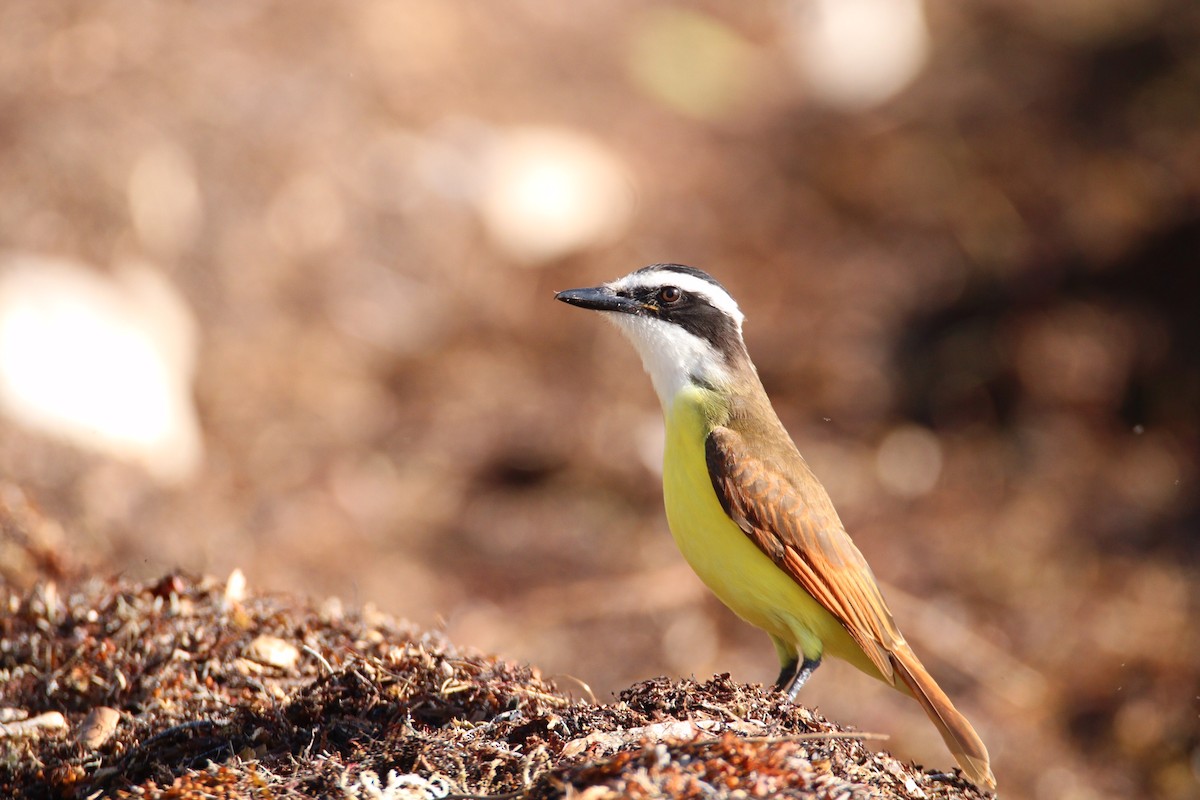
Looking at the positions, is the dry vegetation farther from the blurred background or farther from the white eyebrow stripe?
the white eyebrow stripe

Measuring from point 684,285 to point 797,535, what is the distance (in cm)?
155

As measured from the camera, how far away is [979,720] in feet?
34.1

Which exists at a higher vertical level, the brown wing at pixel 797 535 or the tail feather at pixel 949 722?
the brown wing at pixel 797 535

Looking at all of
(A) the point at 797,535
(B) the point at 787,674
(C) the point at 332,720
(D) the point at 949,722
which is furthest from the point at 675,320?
(C) the point at 332,720

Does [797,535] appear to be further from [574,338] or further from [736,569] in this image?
[574,338]

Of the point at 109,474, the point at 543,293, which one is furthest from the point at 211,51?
the point at 109,474

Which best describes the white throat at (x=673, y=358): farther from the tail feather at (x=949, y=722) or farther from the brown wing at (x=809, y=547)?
the tail feather at (x=949, y=722)

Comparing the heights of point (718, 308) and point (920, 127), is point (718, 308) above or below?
below

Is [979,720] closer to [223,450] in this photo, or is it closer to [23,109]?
[223,450]

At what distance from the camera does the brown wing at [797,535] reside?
6035 millimetres

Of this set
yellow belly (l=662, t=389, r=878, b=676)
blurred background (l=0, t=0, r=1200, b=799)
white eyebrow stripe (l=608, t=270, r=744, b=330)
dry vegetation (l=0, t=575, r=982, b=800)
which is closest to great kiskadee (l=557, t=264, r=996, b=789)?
yellow belly (l=662, t=389, r=878, b=676)

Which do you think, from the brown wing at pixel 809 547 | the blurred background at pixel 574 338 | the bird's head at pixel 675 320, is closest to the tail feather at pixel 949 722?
the brown wing at pixel 809 547

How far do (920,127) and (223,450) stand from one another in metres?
10.5

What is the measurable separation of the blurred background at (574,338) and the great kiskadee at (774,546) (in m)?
4.02
